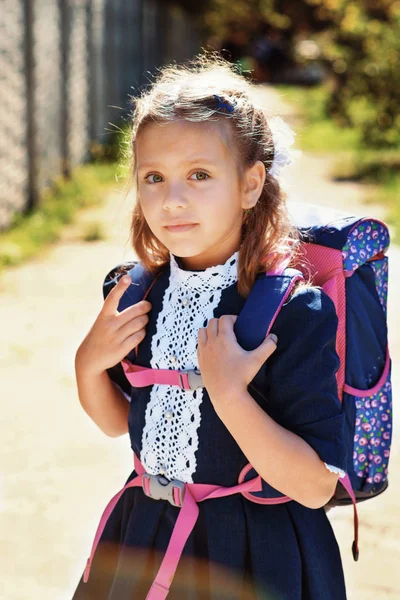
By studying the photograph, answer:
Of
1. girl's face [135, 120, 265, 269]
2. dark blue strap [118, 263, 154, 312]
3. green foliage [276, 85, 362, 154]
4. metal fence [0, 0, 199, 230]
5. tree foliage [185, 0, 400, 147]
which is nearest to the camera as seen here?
girl's face [135, 120, 265, 269]

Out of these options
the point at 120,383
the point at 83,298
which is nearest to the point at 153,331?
the point at 120,383

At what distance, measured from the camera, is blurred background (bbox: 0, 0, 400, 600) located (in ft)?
9.07

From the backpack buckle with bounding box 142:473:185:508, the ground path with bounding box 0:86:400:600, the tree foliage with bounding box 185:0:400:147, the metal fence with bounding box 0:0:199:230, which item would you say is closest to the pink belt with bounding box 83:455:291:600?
the backpack buckle with bounding box 142:473:185:508

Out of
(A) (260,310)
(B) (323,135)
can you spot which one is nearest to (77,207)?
(A) (260,310)

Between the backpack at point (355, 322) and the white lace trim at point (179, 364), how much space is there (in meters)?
0.08

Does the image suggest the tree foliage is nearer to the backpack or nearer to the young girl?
the backpack

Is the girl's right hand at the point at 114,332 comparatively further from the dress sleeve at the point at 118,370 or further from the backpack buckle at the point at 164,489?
the backpack buckle at the point at 164,489

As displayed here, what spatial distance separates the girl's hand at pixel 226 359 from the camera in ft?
4.85

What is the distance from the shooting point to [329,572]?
1.66 meters

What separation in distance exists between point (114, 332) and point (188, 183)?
1.14 ft

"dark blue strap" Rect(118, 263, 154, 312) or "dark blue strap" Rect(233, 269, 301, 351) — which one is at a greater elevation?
"dark blue strap" Rect(233, 269, 301, 351)

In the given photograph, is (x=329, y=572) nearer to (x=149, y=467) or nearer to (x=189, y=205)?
(x=149, y=467)

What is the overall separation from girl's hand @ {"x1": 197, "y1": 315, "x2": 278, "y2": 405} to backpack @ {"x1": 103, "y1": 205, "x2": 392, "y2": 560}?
21 centimetres

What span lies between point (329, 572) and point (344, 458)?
279 millimetres
